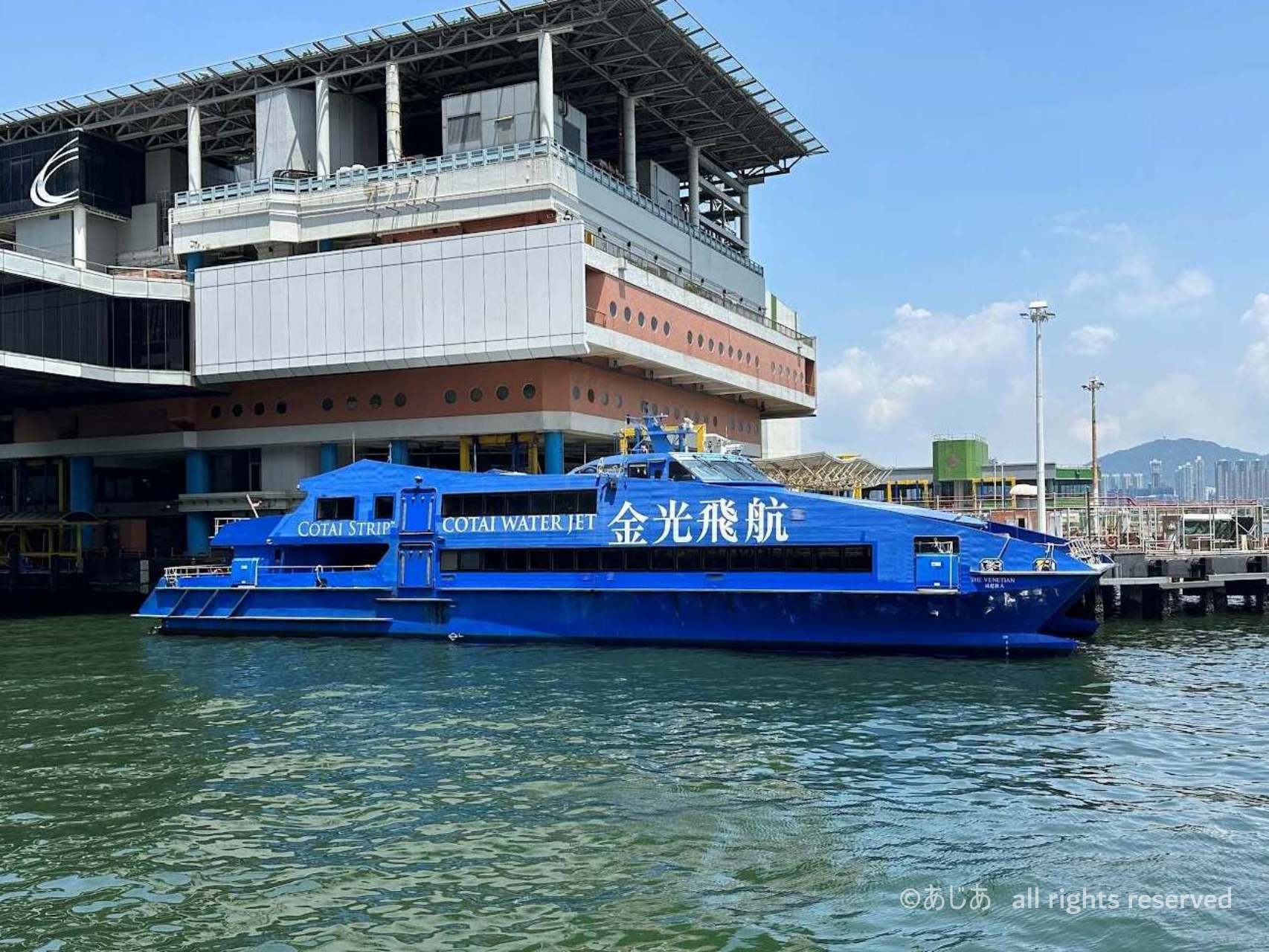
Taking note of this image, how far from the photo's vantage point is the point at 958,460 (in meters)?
82.0

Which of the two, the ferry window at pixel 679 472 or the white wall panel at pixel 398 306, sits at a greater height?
the white wall panel at pixel 398 306

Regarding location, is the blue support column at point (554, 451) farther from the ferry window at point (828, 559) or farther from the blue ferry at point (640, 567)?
the ferry window at point (828, 559)

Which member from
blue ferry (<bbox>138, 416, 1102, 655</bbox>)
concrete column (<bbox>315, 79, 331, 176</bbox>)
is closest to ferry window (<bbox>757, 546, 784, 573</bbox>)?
blue ferry (<bbox>138, 416, 1102, 655</bbox>)

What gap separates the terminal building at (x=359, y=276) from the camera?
4547cm

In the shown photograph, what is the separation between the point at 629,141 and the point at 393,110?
12.8 metres

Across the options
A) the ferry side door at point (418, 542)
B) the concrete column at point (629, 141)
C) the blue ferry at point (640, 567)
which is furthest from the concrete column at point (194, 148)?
the ferry side door at point (418, 542)

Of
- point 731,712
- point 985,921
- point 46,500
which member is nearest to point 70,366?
point 46,500

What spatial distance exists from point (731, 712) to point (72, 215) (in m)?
52.4

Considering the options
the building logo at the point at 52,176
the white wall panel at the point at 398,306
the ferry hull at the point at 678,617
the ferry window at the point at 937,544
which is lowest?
the ferry hull at the point at 678,617

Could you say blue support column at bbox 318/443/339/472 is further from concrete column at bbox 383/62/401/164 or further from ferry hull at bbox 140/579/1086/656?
concrete column at bbox 383/62/401/164

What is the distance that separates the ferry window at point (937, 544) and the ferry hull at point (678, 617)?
111cm

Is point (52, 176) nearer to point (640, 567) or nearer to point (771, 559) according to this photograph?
point (640, 567)

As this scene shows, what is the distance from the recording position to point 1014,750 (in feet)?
56.5

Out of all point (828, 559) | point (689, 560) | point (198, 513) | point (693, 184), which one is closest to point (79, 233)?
point (198, 513)
